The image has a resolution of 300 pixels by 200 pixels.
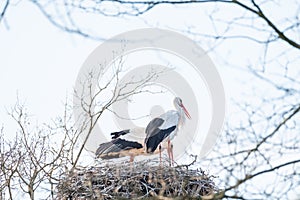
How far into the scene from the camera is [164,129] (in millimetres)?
7598

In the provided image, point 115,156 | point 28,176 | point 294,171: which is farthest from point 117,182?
point 294,171

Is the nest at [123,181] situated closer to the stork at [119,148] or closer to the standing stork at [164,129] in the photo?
the stork at [119,148]

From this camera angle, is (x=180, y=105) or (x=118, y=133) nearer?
(x=118, y=133)

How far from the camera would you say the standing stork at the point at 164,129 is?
7.54 m

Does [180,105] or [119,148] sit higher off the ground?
[180,105]

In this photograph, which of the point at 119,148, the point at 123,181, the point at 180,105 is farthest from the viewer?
the point at 180,105

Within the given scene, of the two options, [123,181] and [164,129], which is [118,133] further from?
[123,181]

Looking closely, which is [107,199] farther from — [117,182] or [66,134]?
[66,134]

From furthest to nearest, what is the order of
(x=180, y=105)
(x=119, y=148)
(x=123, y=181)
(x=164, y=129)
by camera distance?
1. (x=180, y=105)
2. (x=164, y=129)
3. (x=119, y=148)
4. (x=123, y=181)

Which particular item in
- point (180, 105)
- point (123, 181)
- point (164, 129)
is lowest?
point (123, 181)

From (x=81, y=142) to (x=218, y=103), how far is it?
5.16 feet

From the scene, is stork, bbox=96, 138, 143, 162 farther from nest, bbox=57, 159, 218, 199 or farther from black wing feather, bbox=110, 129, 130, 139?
nest, bbox=57, 159, 218, 199

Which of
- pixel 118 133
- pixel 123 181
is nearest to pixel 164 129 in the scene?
pixel 118 133

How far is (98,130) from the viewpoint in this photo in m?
8.02
